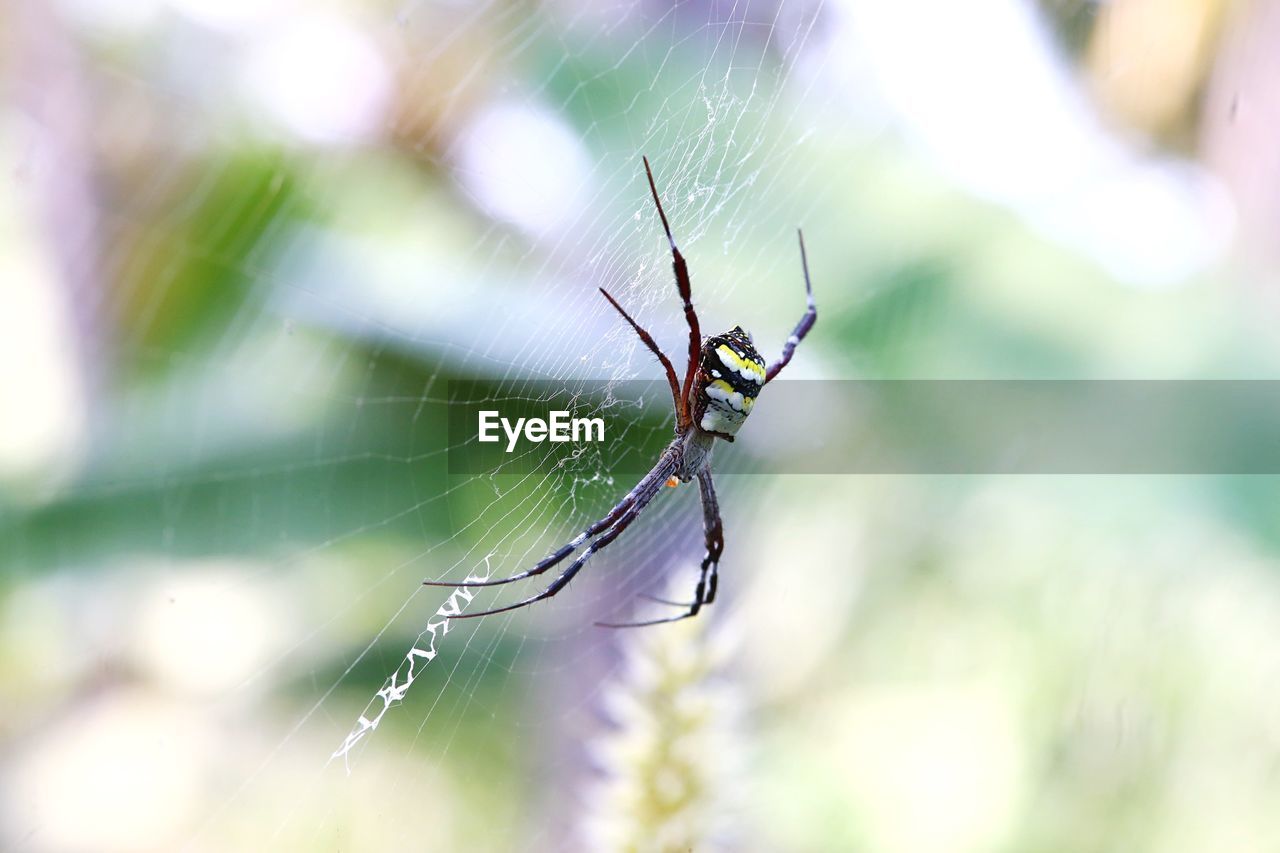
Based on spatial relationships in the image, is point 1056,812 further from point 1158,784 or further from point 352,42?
point 352,42

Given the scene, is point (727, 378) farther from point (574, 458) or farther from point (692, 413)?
point (574, 458)

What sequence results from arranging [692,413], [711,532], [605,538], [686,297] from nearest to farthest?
[686,297] → [605,538] → [692,413] → [711,532]

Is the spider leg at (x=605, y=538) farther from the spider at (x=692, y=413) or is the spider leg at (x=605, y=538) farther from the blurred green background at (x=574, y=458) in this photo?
the blurred green background at (x=574, y=458)

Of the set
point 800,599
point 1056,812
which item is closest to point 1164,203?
point 800,599

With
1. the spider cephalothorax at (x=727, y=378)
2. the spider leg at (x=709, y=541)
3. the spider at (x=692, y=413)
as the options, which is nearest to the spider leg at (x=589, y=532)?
the spider at (x=692, y=413)

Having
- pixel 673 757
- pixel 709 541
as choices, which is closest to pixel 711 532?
pixel 709 541

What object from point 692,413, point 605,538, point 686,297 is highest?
point 686,297
